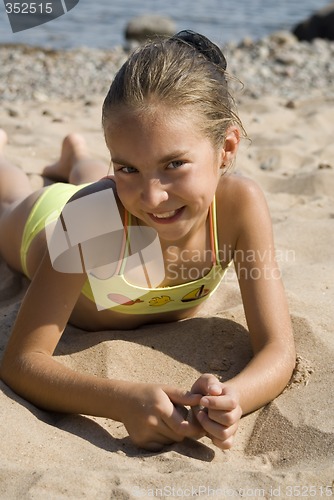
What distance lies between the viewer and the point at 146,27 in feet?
38.4

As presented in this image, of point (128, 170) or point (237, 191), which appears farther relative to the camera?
point (237, 191)

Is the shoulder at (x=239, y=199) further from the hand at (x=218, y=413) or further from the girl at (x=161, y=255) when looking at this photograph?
the hand at (x=218, y=413)

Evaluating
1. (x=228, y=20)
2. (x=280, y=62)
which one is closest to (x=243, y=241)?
(x=280, y=62)

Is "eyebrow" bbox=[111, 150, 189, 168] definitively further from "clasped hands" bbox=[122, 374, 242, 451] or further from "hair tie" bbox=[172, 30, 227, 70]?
"clasped hands" bbox=[122, 374, 242, 451]

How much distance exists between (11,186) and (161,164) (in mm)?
1868

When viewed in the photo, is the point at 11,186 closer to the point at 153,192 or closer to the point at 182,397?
the point at 153,192

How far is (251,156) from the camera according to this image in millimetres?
5262

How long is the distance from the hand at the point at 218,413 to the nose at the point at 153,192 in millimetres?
582

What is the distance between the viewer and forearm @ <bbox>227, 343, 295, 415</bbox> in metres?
2.51

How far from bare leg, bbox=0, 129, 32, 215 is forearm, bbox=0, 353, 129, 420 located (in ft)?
5.02

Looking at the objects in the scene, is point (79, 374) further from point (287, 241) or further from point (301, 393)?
point (287, 241)

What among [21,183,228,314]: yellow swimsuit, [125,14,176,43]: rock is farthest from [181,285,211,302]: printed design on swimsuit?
[125,14,176,43]: rock

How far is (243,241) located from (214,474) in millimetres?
1050

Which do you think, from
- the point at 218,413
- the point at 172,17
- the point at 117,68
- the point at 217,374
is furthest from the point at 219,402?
the point at 172,17
